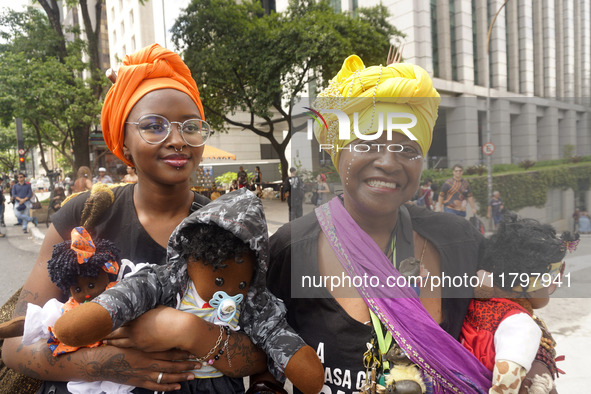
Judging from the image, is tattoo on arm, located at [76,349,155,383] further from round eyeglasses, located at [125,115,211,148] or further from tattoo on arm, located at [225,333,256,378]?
round eyeglasses, located at [125,115,211,148]

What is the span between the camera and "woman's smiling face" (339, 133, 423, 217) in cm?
139

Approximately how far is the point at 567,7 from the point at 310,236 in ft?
5.68

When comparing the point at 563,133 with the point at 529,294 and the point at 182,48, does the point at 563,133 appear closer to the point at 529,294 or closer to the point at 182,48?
the point at 529,294

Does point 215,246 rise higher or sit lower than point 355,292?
higher

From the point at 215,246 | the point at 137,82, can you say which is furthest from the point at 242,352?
the point at 137,82

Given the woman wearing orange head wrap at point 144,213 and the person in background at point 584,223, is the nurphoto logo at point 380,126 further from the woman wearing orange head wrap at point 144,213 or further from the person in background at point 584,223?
the woman wearing orange head wrap at point 144,213

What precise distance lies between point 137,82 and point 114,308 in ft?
3.31

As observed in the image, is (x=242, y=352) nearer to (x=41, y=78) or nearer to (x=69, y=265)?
(x=69, y=265)

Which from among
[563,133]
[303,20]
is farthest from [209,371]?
[303,20]

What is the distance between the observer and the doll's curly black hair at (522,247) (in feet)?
4.42

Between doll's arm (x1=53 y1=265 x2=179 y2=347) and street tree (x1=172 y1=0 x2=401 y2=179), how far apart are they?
11362 mm

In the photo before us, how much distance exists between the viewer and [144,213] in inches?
75.4

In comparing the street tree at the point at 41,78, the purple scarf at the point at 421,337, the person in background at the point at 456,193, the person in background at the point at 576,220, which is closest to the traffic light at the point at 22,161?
the street tree at the point at 41,78

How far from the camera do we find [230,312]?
148cm
